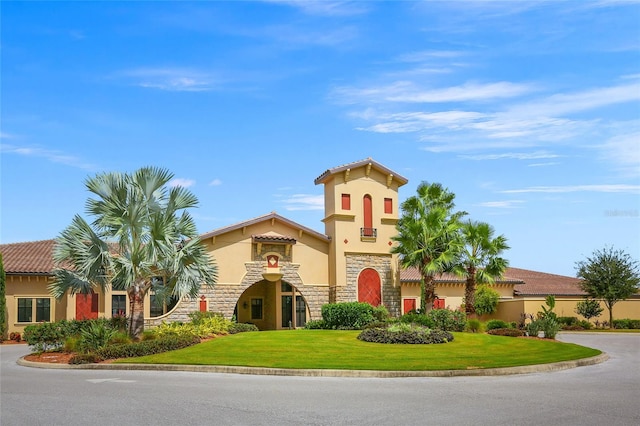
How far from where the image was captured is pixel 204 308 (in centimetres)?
3338

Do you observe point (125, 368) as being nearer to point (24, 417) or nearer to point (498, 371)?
point (24, 417)

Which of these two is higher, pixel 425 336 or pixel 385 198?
pixel 385 198

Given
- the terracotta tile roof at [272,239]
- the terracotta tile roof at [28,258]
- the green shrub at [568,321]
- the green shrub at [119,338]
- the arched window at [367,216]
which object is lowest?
the green shrub at [568,321]

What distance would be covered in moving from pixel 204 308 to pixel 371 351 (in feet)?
44.6

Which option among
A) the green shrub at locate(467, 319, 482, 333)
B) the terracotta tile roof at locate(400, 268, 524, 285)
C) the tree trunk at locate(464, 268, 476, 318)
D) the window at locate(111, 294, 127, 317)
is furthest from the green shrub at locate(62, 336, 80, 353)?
the terracotta tile roof at locate(400, 268, 524, 285)

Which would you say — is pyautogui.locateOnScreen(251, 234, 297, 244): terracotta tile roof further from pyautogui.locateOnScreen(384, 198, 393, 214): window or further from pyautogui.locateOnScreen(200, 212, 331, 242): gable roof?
pyautogui.locateOnScreen(384, 198, 393, 214): window

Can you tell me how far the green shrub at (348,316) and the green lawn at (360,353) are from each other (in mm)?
5506

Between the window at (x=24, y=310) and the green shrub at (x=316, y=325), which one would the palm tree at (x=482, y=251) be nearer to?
the green shrub at (x=316, y=325)

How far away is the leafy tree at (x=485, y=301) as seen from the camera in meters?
43.2

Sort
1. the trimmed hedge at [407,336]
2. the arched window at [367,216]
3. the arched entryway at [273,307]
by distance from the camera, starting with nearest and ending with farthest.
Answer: the trimmed hedge at [407,336] < the arched window at [367,216] < the arched entryway at [273,307]

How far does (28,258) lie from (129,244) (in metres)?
15.0

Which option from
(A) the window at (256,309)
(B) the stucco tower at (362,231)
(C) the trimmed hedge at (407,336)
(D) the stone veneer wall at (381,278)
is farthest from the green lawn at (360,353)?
(A) the window at (256,309)

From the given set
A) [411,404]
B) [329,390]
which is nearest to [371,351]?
[329,390]

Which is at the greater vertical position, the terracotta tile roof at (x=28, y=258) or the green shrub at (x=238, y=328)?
the terracotta tile roof at (x=28, y=258)
